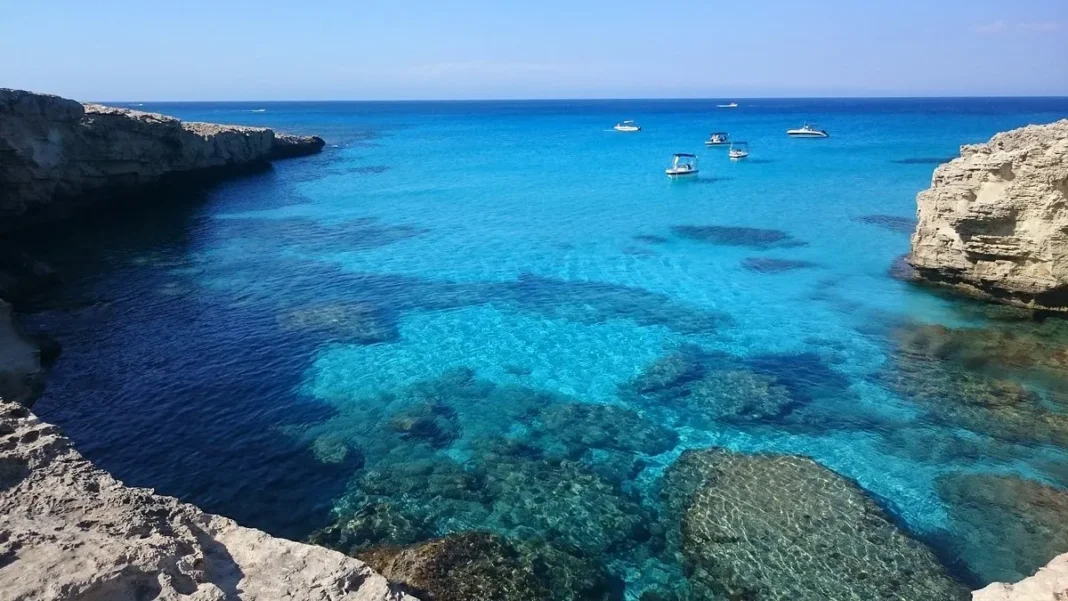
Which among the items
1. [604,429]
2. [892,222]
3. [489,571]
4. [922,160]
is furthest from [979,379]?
[922,160]

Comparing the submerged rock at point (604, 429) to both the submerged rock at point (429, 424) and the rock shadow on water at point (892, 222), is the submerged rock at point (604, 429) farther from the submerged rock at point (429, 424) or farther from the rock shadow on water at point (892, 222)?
the rock shadow on water at point (892, 222)

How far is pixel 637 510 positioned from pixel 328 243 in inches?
1009

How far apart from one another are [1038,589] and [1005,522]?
564 centimetres

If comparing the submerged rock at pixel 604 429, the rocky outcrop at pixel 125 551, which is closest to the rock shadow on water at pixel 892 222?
the submerged rock at pixel 604 429

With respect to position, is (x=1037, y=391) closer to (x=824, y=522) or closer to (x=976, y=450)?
(x=976, y=450)

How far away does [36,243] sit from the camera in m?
31.4

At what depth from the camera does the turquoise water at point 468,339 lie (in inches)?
552

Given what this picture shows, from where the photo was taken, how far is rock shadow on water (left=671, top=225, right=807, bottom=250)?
32.8m

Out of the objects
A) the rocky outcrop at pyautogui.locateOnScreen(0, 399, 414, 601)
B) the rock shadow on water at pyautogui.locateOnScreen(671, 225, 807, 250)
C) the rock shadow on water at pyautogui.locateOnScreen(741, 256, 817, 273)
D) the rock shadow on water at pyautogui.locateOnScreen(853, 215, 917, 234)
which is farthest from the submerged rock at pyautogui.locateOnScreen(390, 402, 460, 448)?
the rock shadow on water at pyautogui.locateOnScreen(853, 215, 917, 234)

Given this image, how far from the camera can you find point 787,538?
11.9 metres

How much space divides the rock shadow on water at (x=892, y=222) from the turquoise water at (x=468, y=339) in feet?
1.08

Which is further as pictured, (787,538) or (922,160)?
(922,160)

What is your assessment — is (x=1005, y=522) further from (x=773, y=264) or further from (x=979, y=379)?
(x=773, y=264)

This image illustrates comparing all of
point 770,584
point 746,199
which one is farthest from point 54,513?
point 746,199
